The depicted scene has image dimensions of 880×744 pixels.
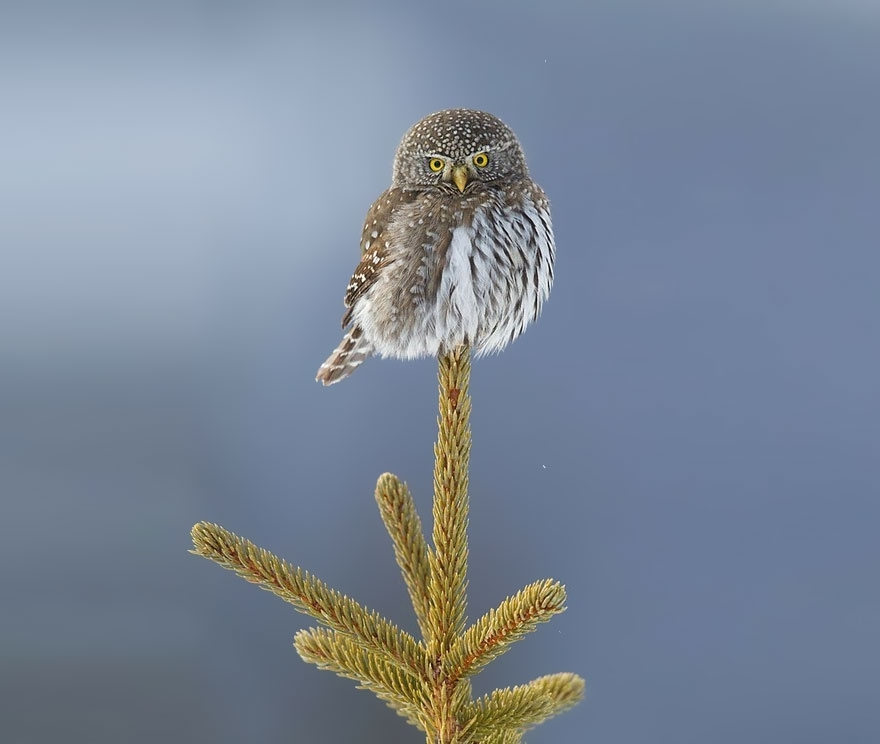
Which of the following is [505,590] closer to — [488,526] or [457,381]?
[488,526]

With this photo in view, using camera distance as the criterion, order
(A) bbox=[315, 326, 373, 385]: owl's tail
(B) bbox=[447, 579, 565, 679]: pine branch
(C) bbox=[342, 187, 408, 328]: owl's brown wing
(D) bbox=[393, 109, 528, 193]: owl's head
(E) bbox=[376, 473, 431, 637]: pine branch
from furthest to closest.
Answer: (A) bbox=[315, 326, 373, 385]: owl's tail
(C) bbox=[342, 187, 408, 328]: owl's brown wing
(D) bbox=[393, 109, 528, 193]: owl's head
(E) bbox=[376, 473, 431, 637]: pine branch
(B) bbox=[447, 579, 565, 679]: pine branch

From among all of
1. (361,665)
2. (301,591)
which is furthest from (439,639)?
(301,591)

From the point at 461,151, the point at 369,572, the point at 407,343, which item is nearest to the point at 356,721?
the point at 369,572

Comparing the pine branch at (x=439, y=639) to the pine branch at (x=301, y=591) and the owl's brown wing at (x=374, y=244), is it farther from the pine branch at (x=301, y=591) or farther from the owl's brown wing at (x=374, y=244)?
the owl's brown wing at (x=374, y=244)

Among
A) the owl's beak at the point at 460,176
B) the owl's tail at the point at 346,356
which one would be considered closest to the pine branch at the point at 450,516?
the owl's beak at the point at 460,176

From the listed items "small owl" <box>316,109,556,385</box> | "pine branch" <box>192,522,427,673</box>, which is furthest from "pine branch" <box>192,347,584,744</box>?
"small owl" <box>316,109,556,385</box>

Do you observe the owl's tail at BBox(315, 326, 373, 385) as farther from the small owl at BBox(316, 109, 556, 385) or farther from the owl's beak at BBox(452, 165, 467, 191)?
the owl's beak at BBox(452, 165, 467, 191)
